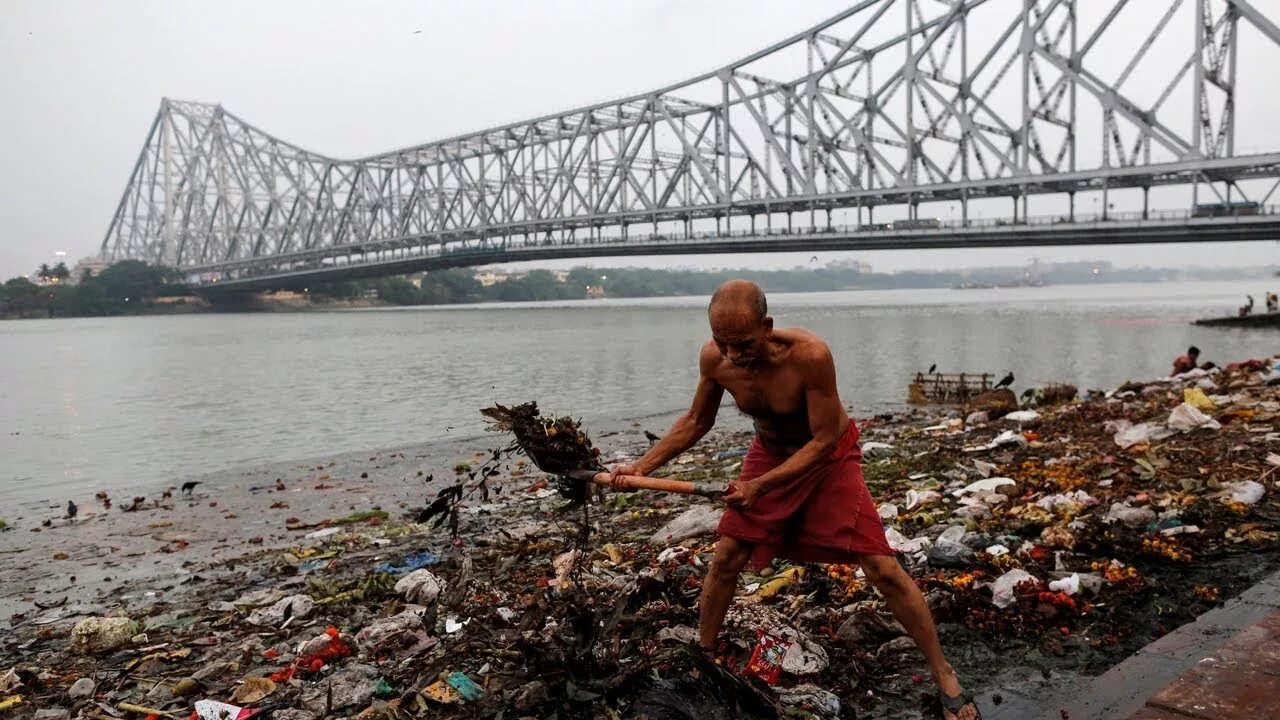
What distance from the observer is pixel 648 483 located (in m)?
2.89

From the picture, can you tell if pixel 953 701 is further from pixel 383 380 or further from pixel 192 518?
pixel 383 380

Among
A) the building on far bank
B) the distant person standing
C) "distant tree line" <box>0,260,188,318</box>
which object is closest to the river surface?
the distant person standing

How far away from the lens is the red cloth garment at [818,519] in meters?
2.87

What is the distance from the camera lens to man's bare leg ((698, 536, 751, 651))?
118 inches

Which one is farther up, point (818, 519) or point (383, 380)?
point (818, 519)

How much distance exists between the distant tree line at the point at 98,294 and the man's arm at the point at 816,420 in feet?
295

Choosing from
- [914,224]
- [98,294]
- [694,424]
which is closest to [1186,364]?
[694,424]

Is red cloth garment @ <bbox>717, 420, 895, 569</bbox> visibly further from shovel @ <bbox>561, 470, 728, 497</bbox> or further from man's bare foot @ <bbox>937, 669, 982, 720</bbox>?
man's bare foot @ <bbox>937, 669, 982, 720</bbox>

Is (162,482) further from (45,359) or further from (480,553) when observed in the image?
(45,359)

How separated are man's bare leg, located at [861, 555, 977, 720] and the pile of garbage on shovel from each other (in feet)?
0.80

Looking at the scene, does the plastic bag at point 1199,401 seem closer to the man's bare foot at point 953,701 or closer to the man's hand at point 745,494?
the man's bare foot at point 953,701

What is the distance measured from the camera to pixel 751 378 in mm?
2930

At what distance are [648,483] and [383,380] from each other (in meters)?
20.8

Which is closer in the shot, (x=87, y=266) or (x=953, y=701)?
(x=953, y=701)
